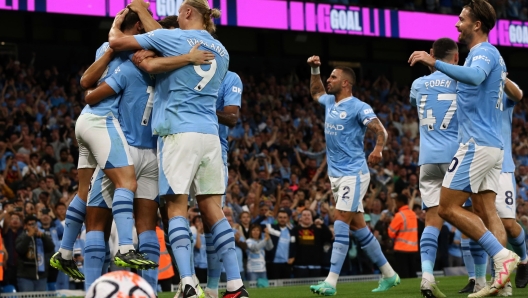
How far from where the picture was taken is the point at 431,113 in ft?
28.7

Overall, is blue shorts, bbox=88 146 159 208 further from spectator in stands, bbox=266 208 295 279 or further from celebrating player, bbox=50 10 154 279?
spectator in stands, bbox=266 208 295 279

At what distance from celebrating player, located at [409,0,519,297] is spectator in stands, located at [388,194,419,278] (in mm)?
8583

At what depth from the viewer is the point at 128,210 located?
6.69 meters

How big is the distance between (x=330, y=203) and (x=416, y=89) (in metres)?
9.63

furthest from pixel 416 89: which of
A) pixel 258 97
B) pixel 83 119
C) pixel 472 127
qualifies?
pixel 258 97

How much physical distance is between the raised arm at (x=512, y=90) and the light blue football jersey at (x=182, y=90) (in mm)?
3078

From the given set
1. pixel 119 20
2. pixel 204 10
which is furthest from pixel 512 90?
pixel 119 20

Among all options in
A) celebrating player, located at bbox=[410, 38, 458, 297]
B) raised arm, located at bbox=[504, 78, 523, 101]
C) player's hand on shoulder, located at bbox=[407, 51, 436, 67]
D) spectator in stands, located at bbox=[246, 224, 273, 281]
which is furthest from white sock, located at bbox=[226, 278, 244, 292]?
spectator in stands, located at bbox=[246, 224, 273, 281]

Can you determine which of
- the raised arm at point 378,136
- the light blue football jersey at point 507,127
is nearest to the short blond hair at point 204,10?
the raised arm at point 378,136

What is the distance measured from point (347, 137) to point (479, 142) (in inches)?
106

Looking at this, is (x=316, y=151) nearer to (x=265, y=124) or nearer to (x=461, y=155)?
(x=265, y=124)

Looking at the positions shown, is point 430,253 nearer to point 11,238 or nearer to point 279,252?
point 279,252

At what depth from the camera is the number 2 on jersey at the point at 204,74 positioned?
6.70 meters

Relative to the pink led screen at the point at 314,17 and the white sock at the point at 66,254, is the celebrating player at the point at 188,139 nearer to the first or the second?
the white sock at the point at 66,254
